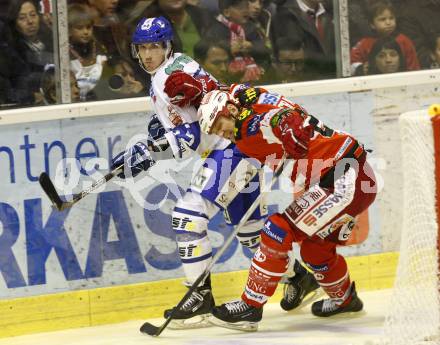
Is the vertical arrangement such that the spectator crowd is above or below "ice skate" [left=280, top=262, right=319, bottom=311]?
above

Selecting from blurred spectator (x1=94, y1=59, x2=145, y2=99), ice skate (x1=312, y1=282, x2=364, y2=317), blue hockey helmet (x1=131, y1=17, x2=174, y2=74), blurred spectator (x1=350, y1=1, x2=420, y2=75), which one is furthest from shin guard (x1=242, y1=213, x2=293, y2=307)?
blurred spectator (x1=350, y1=1, x2=420, y2=75)

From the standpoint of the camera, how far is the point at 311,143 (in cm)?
511

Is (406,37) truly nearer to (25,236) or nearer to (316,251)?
(316,251)

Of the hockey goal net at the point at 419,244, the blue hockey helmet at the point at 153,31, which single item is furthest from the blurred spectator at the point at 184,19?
the hockey goal net at the point at 419,244

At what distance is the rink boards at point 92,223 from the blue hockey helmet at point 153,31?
44cm

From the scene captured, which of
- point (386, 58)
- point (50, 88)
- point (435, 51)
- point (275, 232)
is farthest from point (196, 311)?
point (435, 51)

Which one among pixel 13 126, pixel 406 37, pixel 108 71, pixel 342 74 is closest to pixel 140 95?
pixel 108 71

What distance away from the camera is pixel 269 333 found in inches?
208

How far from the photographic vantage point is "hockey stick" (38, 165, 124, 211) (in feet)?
17.7

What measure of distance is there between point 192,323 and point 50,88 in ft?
4.55

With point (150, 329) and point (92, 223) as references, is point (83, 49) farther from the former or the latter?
point (150, 329)

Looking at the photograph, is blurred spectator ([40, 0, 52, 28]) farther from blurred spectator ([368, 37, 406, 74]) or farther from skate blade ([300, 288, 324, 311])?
skate blade ([300, 288, 324, 311])

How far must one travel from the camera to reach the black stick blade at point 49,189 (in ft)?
17.8

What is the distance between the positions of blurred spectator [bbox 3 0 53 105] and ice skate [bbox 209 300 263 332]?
1440 mm
